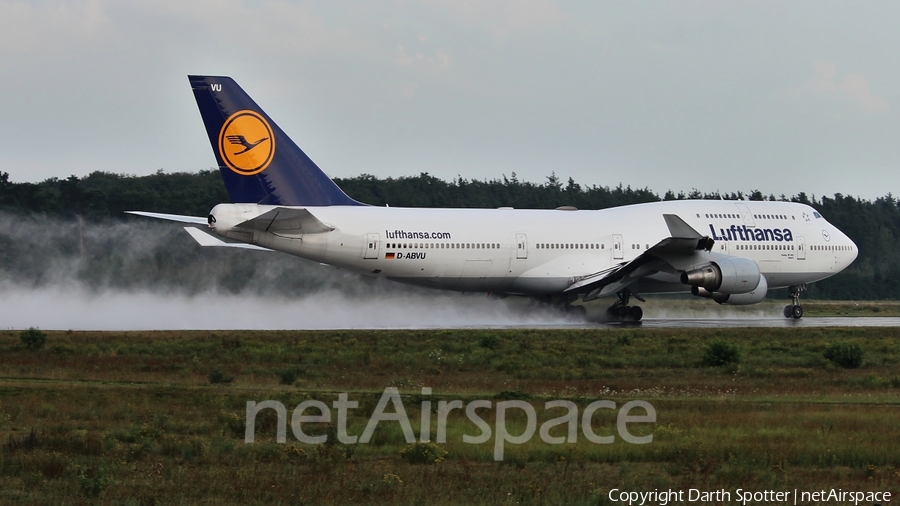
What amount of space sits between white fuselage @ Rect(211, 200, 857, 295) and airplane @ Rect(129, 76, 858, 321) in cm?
5

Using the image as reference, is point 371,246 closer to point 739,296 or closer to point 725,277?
point 725,277

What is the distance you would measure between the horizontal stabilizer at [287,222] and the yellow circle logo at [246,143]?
5.28 ft

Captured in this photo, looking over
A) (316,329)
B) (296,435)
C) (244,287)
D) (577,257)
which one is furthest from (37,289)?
(296,435)

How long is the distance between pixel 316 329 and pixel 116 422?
17908mm

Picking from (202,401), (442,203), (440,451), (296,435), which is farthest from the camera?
(442,203)

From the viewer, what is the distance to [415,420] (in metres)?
15.4

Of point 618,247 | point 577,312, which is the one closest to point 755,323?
point 618,247

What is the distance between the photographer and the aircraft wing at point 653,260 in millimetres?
35750

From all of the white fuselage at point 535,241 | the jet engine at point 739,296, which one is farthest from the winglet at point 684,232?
the jet engine at point 739,296

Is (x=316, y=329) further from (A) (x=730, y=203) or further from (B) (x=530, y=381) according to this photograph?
(A) (x=730, y=203)

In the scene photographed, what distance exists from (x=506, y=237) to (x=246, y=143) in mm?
9628

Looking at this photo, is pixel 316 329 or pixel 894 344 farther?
pixel 316 329

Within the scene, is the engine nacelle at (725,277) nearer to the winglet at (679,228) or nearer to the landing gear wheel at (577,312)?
the winglet at (679,228)

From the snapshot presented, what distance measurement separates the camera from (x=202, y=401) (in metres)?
17.0
